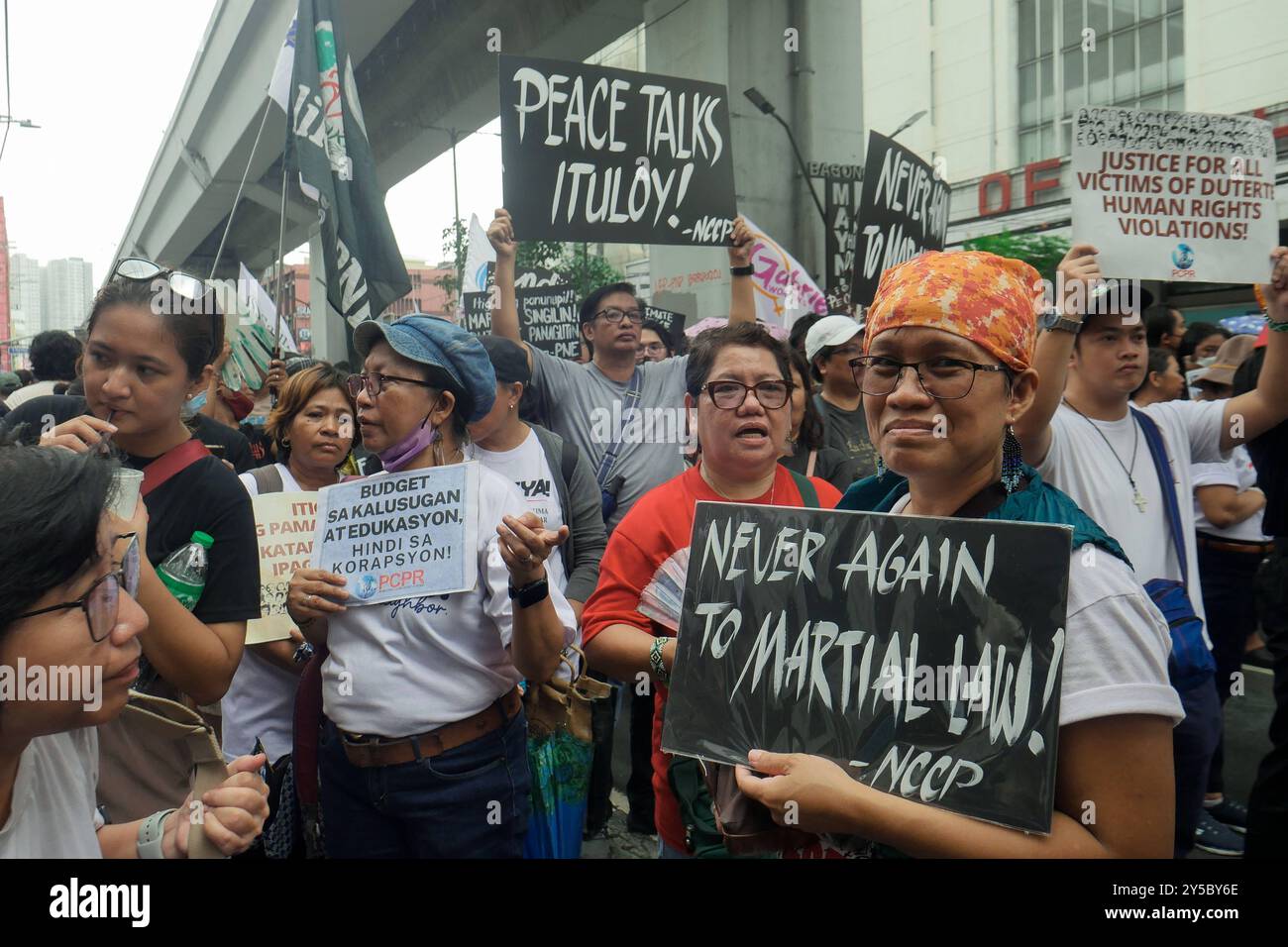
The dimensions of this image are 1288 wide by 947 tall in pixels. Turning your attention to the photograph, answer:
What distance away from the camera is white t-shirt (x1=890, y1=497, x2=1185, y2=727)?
51.7 inches

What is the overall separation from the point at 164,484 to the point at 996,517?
1841 mm

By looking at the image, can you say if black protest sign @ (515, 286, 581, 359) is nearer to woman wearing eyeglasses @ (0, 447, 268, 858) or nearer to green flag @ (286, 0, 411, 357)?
green flag @ (286, 0, 411, 357)

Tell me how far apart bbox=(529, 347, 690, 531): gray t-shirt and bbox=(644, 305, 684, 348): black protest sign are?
3.46m

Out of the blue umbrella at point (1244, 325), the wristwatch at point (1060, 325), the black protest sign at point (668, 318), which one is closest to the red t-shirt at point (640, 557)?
the wristwatch at point (1060, 325)

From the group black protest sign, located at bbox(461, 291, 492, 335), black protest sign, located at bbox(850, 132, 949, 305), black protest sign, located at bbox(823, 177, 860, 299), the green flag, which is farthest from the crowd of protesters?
black protest sign, located at bbox(461, 291, 492, 335)

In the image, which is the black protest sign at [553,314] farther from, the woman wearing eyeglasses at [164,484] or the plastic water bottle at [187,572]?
the plastic water bottle at [187,572]

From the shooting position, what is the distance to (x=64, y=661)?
4.75ft

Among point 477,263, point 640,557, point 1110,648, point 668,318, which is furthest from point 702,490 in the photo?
point 477,263

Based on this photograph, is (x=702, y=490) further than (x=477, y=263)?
No

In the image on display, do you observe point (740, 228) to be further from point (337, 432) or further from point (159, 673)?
point (159, 673)

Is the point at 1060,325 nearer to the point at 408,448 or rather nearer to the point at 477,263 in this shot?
the point at 408,448

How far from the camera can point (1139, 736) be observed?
133 centimetres

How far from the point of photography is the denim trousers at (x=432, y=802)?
2400 millimetres
